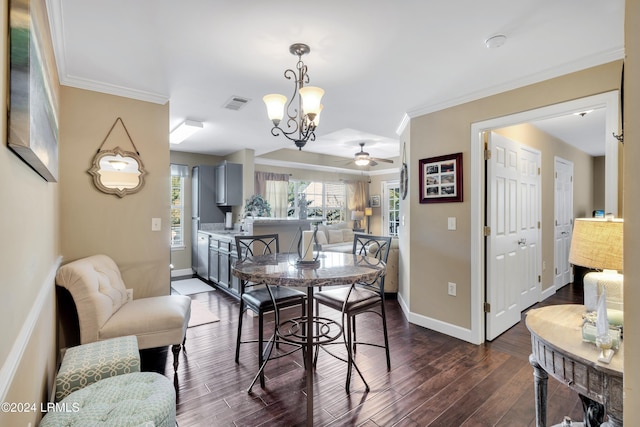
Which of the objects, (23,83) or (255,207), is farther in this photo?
(255,207)

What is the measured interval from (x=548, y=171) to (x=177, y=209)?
20.6ft

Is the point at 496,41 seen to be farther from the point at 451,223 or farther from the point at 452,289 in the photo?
the point at 452,289

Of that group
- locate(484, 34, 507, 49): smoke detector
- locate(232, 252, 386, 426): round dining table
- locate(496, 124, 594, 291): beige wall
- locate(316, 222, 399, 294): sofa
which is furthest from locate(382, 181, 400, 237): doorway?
locate(484, 34, 507, 49): smoke detector

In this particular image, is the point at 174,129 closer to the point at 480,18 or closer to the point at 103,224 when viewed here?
the point at 103,224

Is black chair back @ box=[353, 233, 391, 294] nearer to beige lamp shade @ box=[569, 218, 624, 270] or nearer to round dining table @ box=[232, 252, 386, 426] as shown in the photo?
round dining table @ box=[232, 252, 386, 426]

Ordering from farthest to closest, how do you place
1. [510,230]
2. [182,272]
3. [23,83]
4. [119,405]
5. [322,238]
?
[322,238] → [182,272] → [510,230] → [119,405] → [23,83]

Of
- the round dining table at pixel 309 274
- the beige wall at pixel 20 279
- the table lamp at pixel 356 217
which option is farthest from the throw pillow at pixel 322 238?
the beige wall at pixel 20 279

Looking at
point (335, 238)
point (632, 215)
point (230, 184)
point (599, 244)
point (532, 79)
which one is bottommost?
point (335, 238)

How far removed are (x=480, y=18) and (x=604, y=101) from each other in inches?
47.9

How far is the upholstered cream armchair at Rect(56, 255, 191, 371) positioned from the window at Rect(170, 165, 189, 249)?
11.2 feet

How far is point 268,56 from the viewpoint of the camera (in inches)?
87.7

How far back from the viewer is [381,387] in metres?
2.21

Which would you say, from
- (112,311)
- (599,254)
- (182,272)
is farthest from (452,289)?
(182,272)

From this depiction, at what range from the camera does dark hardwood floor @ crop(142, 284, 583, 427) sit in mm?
1903
